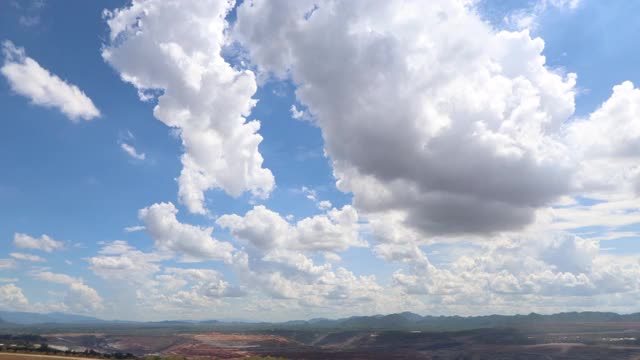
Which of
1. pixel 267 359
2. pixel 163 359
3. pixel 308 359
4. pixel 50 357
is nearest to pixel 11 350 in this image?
pixel 50 357

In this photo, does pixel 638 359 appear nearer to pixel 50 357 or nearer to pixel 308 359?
pixel 308 359

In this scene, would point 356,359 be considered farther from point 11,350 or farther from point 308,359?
point 11,350

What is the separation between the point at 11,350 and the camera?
436 ft

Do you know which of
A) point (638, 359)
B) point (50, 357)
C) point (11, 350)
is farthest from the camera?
point (638, 359)

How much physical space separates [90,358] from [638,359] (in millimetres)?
191125

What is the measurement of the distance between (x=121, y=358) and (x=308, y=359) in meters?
76.8

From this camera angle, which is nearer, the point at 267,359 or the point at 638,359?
the point at 267,359

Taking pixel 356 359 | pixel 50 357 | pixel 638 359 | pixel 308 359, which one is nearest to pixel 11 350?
pixel 50 357

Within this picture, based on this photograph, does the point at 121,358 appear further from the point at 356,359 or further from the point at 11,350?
the point at 356,359

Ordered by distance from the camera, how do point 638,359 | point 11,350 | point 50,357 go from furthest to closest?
point 638,359 → point 11,350 → point 50,357

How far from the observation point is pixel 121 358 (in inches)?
5556

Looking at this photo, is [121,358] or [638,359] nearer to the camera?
[121,358]

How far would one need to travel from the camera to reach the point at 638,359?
196 m

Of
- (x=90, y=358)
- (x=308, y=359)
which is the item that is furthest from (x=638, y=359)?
(x=90, y=358)
